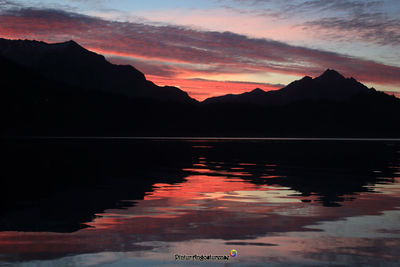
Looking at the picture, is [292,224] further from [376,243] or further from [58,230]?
[58,230]

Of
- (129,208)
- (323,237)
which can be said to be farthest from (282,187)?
A: (323,237)

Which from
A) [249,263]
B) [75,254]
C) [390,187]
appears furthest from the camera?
[390,187]

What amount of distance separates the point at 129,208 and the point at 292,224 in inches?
297

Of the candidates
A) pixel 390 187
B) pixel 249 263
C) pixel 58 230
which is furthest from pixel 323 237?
pixel 390 187

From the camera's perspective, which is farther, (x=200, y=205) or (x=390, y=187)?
(x=390, y=187)

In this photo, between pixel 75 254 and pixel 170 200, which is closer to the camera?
pixel 75 254

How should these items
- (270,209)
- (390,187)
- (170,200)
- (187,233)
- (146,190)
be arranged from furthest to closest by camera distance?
(390,187) < (146,190) < (170,200) < (270,209) < (187,233)

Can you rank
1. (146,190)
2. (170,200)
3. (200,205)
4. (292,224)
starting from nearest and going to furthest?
(292,224)
(200,205)
(170,200)
(146,190)

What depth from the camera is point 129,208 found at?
2067 centimetres

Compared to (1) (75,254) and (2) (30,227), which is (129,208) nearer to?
(2) (30,227)

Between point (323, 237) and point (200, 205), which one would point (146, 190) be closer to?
point (200, 205)

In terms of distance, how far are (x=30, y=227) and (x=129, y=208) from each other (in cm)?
517

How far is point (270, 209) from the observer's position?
20578 mm

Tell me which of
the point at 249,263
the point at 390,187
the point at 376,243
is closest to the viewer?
the point at 249,263
